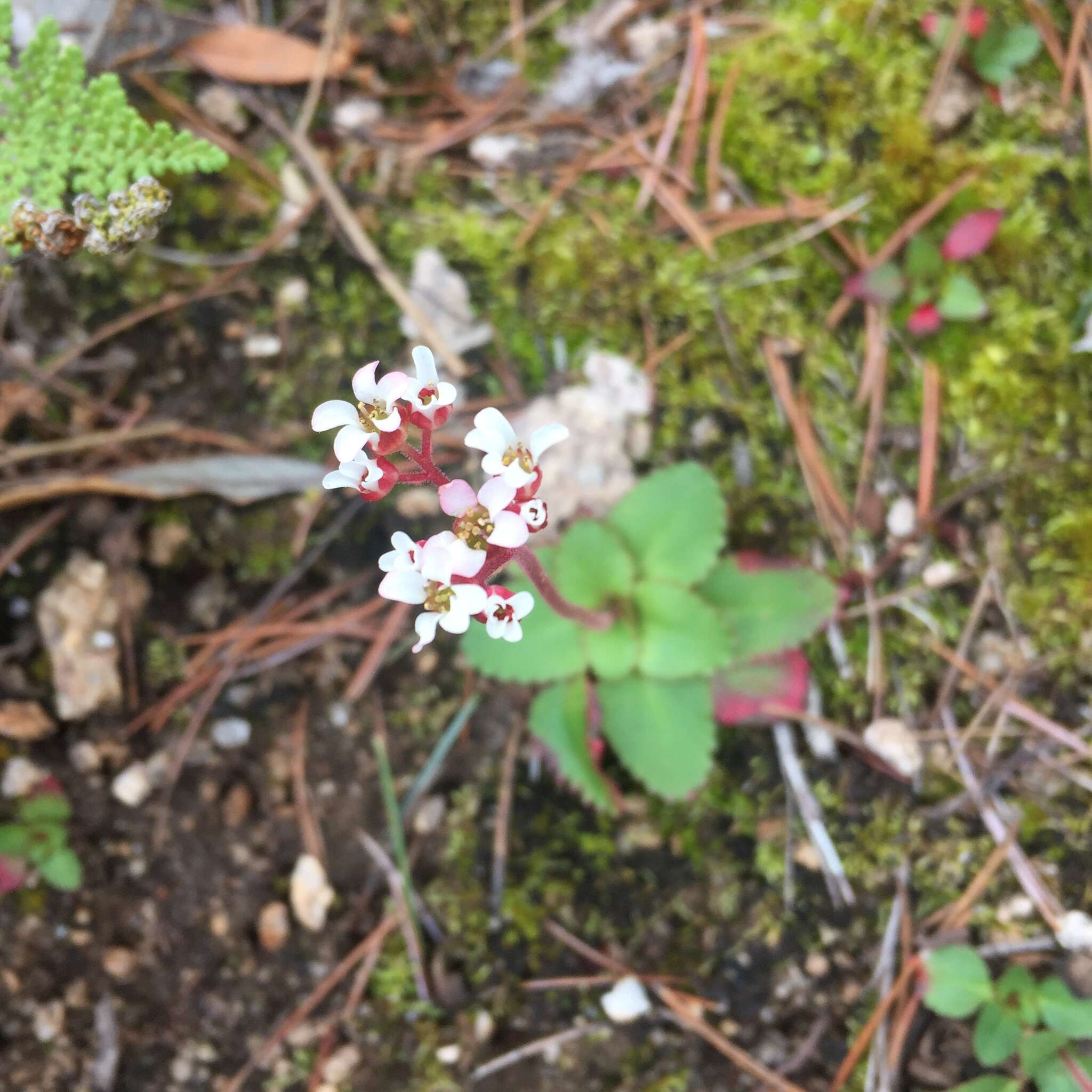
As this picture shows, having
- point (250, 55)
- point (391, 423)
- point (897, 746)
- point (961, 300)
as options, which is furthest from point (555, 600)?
point (250, 55)

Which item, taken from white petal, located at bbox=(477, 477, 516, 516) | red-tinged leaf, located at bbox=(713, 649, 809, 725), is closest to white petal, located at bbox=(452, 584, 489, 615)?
white petal, located at bbox=(477, 477, 516, 516)

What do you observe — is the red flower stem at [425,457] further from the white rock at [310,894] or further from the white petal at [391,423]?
the white rock at [310,894]

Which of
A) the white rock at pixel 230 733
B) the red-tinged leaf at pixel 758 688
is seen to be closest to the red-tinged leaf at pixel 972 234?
the red-tinged leaf at pixel 758 688

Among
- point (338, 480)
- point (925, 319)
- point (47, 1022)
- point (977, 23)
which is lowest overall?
point (47, 1022)

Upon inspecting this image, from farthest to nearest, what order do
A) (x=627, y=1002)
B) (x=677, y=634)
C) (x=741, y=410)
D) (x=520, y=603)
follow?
(x=741, y=410) → (x=627, y=1002) → (x=677, y=634) → (x=520, y=603)

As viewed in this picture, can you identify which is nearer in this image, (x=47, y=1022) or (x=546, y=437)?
(x=546, y=437)

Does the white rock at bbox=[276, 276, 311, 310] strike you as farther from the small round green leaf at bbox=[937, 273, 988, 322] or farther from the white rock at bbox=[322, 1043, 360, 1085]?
the white rock at bbox=[322, 1043, 360, 1085]

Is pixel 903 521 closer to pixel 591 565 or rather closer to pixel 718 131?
pixel 591 565
